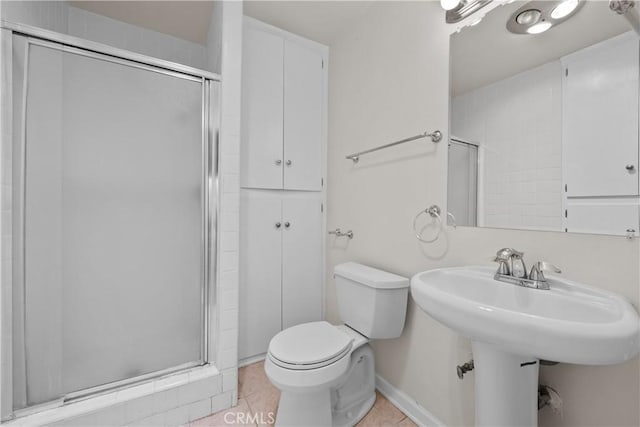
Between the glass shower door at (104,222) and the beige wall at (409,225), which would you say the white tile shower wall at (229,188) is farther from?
the beige wall at (409,225)

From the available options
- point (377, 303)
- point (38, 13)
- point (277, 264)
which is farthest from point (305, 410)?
point (38, 13)

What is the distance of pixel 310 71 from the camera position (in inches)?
77.1

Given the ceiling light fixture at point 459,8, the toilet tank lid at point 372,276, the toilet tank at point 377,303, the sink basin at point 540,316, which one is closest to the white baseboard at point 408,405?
the toilet tank at point 377,303

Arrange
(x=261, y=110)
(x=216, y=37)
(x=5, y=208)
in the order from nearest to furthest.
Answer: (x=5, y=208) → (x=216, y=37) → (x=261, y=110)

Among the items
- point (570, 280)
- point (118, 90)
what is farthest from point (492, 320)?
point (118, 90)

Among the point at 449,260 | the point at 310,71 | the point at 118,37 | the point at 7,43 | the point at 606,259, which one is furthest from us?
the point at 310,71

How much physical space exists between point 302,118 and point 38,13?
140 centimetres

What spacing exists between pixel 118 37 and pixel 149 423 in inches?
89.9

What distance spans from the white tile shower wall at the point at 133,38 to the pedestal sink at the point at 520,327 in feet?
7.33

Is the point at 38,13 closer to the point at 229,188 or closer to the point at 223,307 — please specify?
the point at 229,188

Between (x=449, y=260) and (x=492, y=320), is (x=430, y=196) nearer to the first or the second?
(x=449, y=260)

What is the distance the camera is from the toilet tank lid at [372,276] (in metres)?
1.29

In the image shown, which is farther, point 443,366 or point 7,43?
point 443,366

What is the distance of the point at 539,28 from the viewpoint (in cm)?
94
